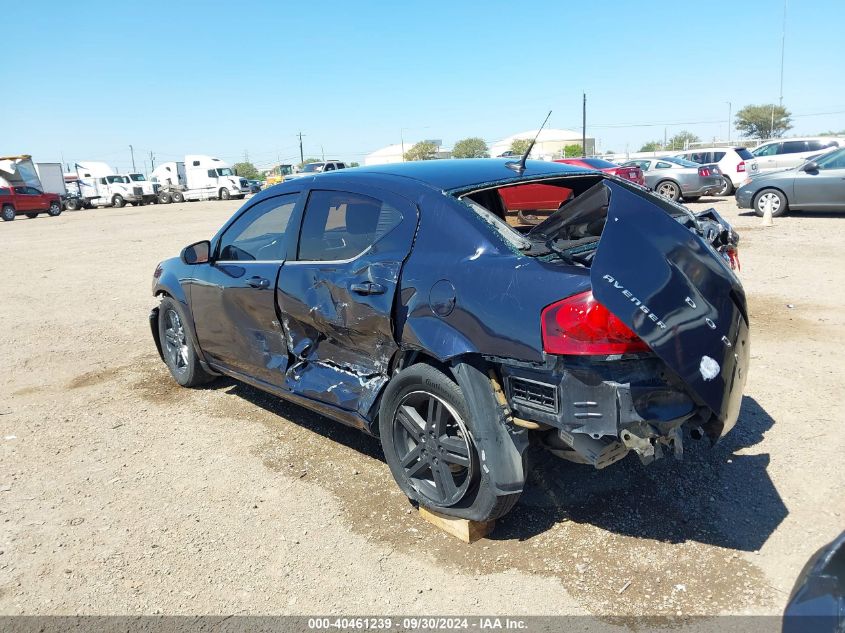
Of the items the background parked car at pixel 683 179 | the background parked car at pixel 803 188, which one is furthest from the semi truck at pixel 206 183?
the background parked car at pixel 803 188

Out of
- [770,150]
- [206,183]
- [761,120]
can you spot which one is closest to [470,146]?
[761,120]

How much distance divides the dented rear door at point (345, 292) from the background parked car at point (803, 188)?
1318cm

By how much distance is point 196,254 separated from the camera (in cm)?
486

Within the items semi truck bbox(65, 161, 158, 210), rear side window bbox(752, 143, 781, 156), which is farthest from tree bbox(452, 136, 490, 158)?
rear side window bbox(752, 143, 781, 156)

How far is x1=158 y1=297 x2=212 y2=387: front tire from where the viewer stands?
17.4ft

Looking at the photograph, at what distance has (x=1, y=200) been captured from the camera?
3228cm

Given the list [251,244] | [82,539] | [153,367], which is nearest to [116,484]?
[82,539]

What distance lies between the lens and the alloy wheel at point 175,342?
549cm

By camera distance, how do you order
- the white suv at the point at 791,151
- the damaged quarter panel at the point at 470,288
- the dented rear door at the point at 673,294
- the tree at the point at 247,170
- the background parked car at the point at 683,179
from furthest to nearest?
the tree at the point at 247,170 < the white suv at the point at 791,151 < the background parked car at the point at 683,179 < the damaged quarter panel at the point at 470,288 < the dented rear door at the point at 673,294

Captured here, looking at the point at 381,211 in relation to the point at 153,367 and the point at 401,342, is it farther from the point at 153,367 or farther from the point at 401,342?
the point at 153,367

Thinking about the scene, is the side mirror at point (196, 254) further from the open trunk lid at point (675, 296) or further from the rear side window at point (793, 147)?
the rear side window at point (793, 147)

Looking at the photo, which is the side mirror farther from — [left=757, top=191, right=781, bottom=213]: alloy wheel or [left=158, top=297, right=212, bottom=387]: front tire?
[left=757, top=191, right=781, bottom=213]: alloy wheel

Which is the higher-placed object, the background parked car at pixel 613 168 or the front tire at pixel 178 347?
the background parked car at pixel 613 168

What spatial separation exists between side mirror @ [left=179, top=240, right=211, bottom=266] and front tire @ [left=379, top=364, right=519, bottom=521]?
2200 mm
